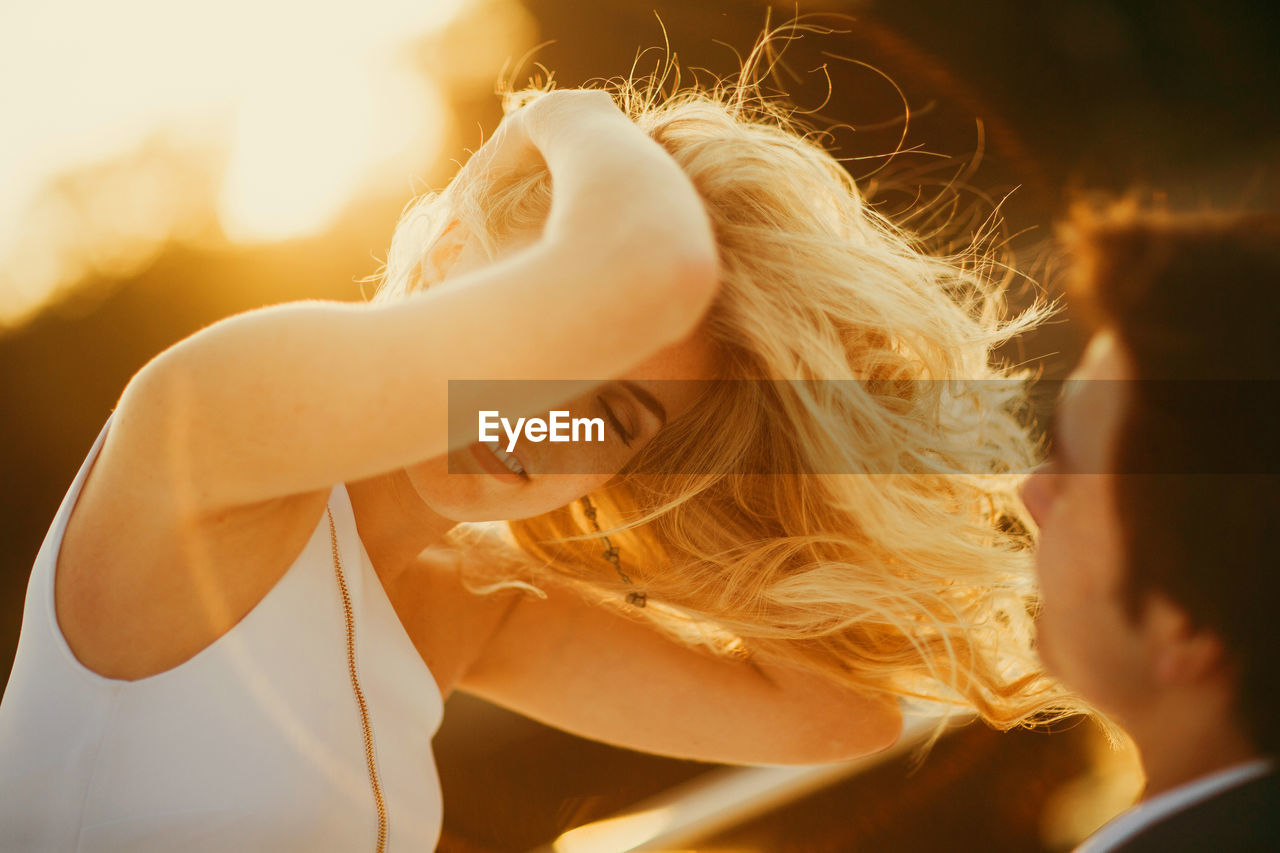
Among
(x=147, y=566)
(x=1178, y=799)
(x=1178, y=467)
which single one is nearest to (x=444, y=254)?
(x=147, y=566)

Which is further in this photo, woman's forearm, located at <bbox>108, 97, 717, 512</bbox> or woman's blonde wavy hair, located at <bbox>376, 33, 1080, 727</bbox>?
woman's blonde wavy hair, located at <bbox>376, 33, 1080, 727</bbox>

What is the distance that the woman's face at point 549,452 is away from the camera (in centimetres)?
132

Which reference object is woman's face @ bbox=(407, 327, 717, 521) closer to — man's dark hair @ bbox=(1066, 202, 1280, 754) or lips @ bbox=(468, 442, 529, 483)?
lips @ bbox=(468, 442, 529, 483)

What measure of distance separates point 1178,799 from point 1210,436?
1.16 ft

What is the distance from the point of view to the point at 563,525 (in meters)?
1.89

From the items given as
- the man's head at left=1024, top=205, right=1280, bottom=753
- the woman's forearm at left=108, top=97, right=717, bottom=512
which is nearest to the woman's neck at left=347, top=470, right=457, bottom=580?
the woman's forearm at left=108, top=97, right=717, bottom=512

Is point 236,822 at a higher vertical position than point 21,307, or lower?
higher

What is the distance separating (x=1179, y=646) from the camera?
0.78 metres

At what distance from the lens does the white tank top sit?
1091 millimetres

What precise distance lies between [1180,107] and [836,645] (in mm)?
3119

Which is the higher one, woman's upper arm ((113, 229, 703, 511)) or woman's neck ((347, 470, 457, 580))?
woman's upper arm ((113, 229, 703, 511))

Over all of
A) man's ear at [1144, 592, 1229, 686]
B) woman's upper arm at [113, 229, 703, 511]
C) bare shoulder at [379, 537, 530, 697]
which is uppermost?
woman's upper arm at [113, 229, 703, 511]

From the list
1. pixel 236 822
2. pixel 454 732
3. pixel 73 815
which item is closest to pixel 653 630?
pixel 236 822

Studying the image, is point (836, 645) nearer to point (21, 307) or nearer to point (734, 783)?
point (734, 783)
